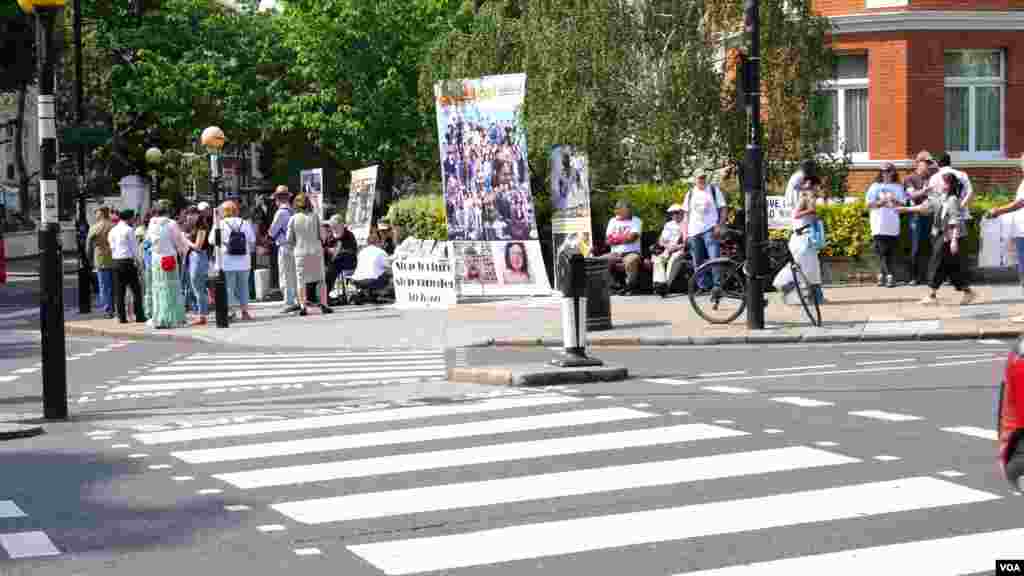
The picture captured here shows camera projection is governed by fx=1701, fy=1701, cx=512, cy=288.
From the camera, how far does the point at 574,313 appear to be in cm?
1467

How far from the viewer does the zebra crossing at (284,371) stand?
632 inches

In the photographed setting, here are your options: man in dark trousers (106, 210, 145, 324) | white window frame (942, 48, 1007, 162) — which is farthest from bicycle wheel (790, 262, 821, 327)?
white window frame (942, 48, 1007, 162)

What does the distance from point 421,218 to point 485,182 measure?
3758mm

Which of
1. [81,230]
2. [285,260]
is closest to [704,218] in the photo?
[285,260]

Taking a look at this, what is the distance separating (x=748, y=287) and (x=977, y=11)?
14.0 meters

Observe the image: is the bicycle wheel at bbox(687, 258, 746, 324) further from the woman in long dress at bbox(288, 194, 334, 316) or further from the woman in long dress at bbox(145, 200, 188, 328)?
the woman in long dress at bbox(145, 200, 188, 328)

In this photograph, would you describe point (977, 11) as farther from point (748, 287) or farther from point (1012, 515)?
point (1012, 515)

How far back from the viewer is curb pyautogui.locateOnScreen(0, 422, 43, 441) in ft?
41.2

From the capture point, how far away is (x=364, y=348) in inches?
805

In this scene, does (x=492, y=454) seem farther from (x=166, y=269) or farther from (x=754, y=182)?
(x=166, y=269)

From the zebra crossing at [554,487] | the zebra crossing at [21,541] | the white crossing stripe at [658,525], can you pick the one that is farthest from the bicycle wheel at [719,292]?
the zebra crossing at [21,541]

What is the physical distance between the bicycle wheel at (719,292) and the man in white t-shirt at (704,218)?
376 centimetres

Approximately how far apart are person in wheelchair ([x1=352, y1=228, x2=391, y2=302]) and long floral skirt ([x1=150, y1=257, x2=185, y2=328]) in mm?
3609

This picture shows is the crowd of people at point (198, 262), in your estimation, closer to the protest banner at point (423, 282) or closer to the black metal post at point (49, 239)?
the protest banner at point (423, 282)
